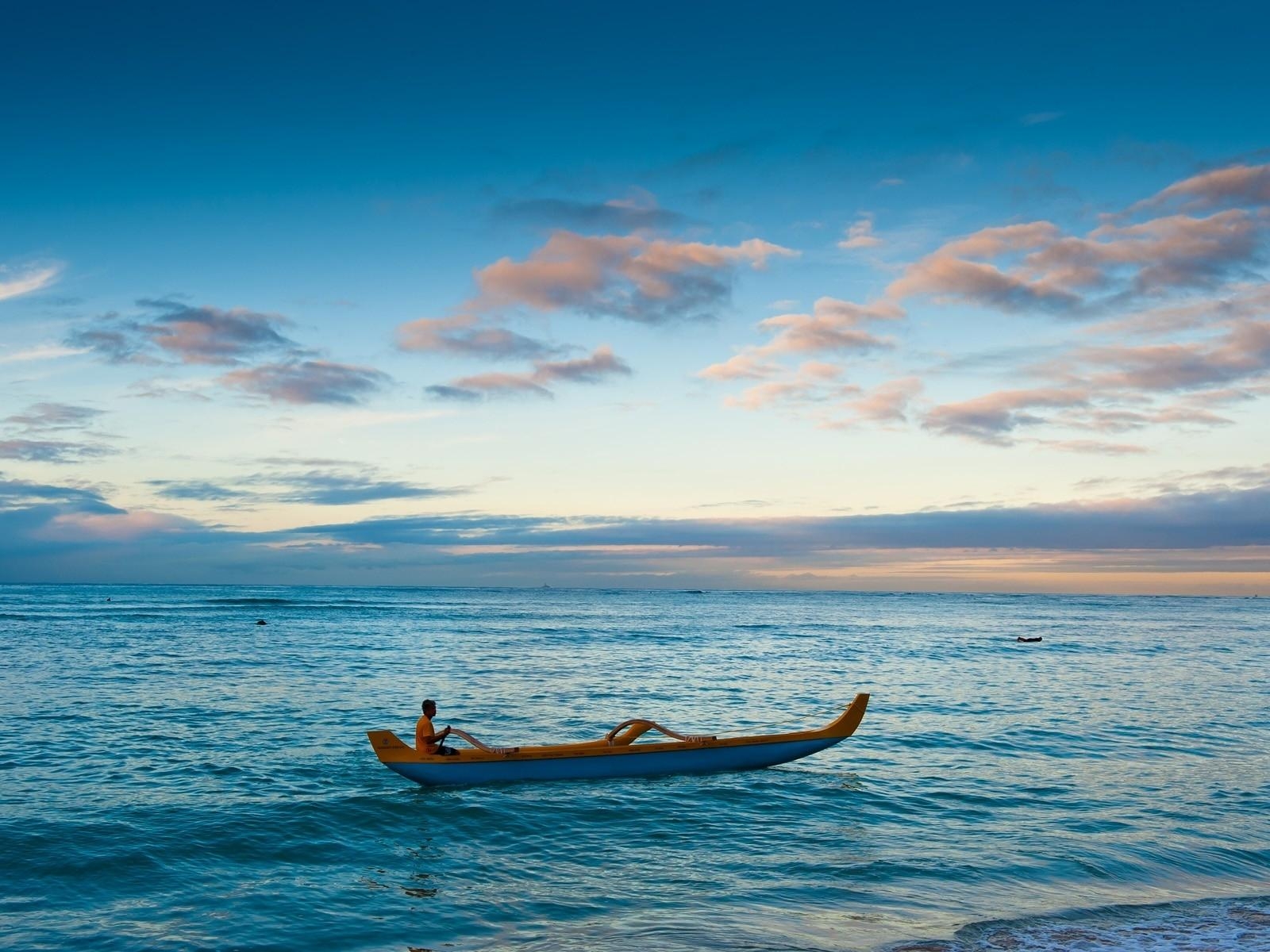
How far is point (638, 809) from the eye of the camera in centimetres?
1642

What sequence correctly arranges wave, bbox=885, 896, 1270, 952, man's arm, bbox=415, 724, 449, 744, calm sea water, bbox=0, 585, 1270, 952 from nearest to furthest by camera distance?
wave, bbox=885, 896, 1270, 952 < calm sea water, bbox=0, 585, 1270, 952 < man's arm, bbox=415, 724, 449, 744

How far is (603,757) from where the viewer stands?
713 inches

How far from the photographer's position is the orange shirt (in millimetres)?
17547

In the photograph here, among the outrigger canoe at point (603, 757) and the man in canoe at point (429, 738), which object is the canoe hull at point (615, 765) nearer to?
the outrigger canoe at point (603, 757)

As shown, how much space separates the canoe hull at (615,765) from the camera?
17578 mm

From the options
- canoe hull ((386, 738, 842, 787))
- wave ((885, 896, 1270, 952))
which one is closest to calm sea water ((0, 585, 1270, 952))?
wave ((885, 896, 1270, 952))

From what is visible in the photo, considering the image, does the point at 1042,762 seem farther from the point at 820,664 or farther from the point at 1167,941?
the point at 820,664

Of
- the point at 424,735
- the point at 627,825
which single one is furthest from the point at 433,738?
the point at 627,825

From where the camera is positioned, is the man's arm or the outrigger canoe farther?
the man's arm

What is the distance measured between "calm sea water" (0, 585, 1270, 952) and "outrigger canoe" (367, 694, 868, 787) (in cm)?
35

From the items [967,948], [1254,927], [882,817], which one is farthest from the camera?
[882,817]

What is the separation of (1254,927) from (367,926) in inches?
439

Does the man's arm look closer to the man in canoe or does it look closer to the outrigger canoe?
the man in canoe

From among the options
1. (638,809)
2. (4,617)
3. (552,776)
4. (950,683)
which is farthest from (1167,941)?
(4,617)
